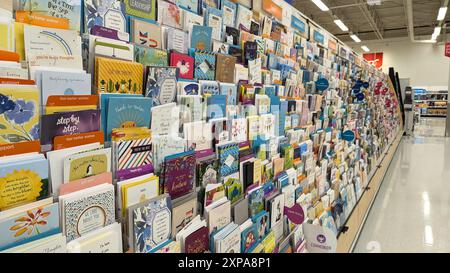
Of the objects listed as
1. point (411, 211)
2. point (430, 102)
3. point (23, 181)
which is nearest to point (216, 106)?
point (23, 181)

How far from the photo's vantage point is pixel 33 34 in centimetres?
A: 80

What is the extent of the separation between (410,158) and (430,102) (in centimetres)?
1436

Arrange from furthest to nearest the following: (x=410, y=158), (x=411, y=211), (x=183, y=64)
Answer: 1. (x=410, y=158)
2. (x=411, y=211)
3. (x=183, y=64)

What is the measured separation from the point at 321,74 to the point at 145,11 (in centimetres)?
210

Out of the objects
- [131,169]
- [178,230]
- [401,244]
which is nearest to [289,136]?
[178,230]

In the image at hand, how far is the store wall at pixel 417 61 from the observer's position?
54.2 feet

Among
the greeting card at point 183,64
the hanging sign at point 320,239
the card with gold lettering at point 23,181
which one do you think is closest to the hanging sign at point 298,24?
the greeting card at point 183,64

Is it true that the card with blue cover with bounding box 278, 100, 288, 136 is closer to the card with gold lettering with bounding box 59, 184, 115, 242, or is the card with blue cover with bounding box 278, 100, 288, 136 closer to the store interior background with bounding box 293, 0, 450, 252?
the card with gold lettering with bounding box 59, 184, 115, 242

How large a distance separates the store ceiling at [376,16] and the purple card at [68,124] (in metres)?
10.8

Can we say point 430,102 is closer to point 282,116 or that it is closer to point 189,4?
point 282,116

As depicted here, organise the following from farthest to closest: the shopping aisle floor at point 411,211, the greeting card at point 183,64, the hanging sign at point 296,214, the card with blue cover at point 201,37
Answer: the shopping aisle floor at point 411,211 < the hanging sign at point 296,214 < the card with blue cover at point 201,37 < the greeting card at point 183,64

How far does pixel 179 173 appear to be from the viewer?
119cm

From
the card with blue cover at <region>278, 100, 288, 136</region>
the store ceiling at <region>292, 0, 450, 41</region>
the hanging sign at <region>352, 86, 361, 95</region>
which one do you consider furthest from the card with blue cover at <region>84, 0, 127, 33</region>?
the store ceiling at <region>292, 0, 450, 41</region>

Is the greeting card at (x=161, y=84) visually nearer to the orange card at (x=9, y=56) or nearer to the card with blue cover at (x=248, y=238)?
the orange card at (x=9, y=56)
